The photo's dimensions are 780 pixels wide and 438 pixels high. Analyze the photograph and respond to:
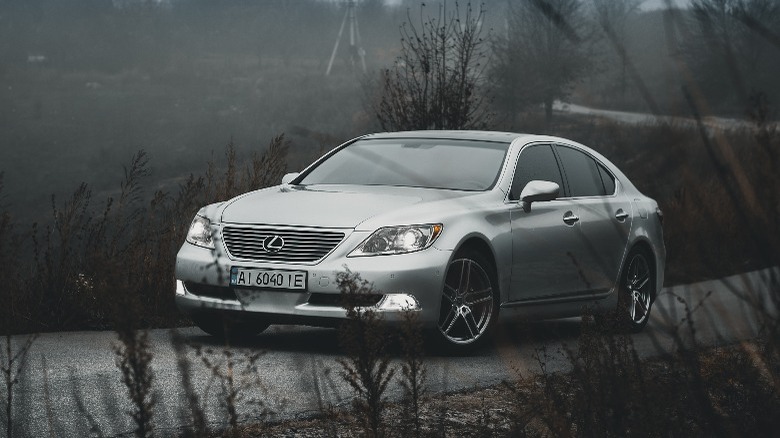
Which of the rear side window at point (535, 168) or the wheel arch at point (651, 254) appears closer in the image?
the rear side window at point (535, 168)

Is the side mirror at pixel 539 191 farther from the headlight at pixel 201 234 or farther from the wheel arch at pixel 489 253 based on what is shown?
the headlight at pixel 201 234

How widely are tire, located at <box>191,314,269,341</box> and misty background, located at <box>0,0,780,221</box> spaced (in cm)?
3758

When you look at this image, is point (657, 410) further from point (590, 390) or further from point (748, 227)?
point (748, 227)

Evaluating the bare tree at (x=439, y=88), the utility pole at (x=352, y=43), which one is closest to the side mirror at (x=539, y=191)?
the bare tree at (x=439, y=88)

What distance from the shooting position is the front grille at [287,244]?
7.63 metres

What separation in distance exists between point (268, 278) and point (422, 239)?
97cm

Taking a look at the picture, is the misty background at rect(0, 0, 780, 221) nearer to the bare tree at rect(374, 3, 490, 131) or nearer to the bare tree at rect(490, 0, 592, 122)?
the bare tree at rect(490, 0, 592, 122)

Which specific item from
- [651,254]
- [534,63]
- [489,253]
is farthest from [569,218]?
[534,63]

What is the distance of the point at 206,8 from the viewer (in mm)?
179875

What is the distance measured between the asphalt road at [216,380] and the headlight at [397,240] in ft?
2.18

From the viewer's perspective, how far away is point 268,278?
766 cm

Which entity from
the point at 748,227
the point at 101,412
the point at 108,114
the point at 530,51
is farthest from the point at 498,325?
the point at 108,114

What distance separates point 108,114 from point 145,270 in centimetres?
11415

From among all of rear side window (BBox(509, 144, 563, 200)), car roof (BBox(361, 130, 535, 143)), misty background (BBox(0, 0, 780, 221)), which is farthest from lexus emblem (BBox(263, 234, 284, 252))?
misty background (BBox(0, 0, 780, 221))
